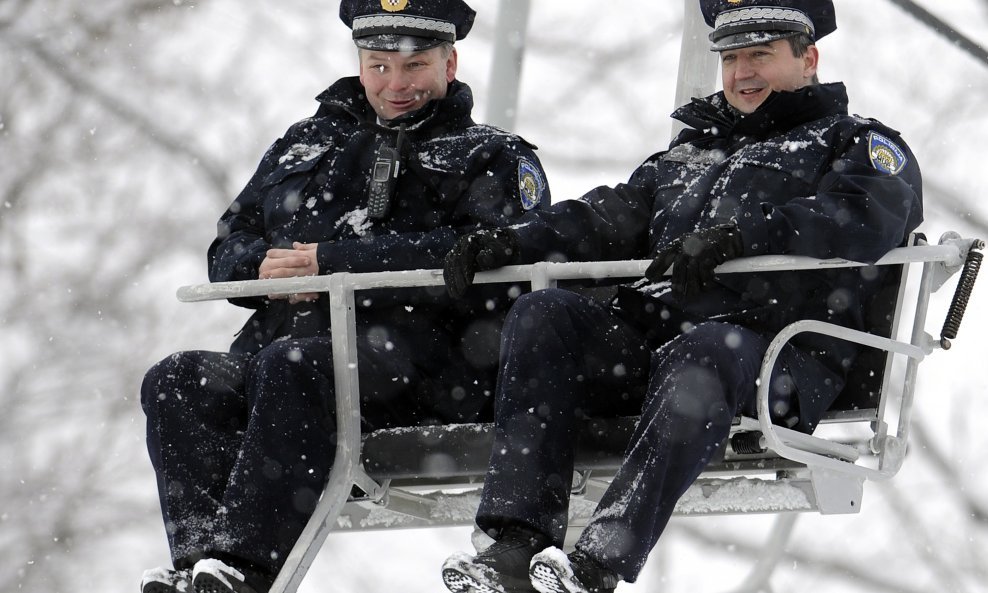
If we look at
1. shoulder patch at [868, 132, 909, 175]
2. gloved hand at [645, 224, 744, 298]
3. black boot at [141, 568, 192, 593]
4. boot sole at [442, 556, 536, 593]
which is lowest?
black boot at [141, 568, 192, 593]

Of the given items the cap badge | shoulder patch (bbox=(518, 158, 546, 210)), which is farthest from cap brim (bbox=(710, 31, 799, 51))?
the cap badge

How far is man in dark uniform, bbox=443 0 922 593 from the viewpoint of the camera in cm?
316

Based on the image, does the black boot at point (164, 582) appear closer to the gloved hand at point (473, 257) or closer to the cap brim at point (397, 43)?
the gloved hand at point (473, 257)

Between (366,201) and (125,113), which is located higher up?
(366,201)

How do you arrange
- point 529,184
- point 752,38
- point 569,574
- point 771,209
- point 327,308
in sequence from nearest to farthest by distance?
1. point 569,574
2. point 771,209
3. point 752,38
4. point 327,308
5. point 529,184

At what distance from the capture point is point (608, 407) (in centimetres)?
357

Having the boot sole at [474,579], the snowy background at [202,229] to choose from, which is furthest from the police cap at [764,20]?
the snowy background at [202,229]

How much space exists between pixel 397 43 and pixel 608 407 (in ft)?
3.89

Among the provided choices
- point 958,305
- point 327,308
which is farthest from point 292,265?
point 958,305

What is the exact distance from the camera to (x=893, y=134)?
3699mm

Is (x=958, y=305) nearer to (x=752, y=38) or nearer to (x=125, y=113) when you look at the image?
(x=752, y=38)

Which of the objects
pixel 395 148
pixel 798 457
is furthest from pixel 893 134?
pixel 395 148

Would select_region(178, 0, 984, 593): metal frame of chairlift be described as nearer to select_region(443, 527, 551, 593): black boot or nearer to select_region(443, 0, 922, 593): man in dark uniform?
select_region(443, 0, 922, 593): man in dark uniform

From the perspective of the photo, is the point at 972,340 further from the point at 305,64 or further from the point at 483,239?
the point at 483,239
